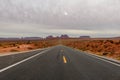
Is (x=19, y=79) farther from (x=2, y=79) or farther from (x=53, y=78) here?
(x=53, y=78)

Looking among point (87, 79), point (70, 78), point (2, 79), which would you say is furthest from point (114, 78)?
point (2, 79)

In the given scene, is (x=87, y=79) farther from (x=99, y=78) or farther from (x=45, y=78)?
(x=45, y=78)

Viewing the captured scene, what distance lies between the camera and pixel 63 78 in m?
7.79

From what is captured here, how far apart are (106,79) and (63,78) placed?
1.70 meters

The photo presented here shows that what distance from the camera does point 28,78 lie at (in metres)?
7.74

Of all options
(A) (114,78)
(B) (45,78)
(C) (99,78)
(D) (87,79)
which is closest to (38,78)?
(B) (45,78)

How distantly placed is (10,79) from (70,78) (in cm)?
236

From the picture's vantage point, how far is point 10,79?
7.45 m

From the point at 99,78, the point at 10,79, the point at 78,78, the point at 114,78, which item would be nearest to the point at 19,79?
the point at 10,79

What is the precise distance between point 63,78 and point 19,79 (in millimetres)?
1735

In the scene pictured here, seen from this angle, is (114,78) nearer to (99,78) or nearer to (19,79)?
(99,78)

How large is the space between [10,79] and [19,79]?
34 cm

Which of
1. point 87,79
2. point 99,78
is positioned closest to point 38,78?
point 87,79

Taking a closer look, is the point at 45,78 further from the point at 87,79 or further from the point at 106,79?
the point at 106,79
